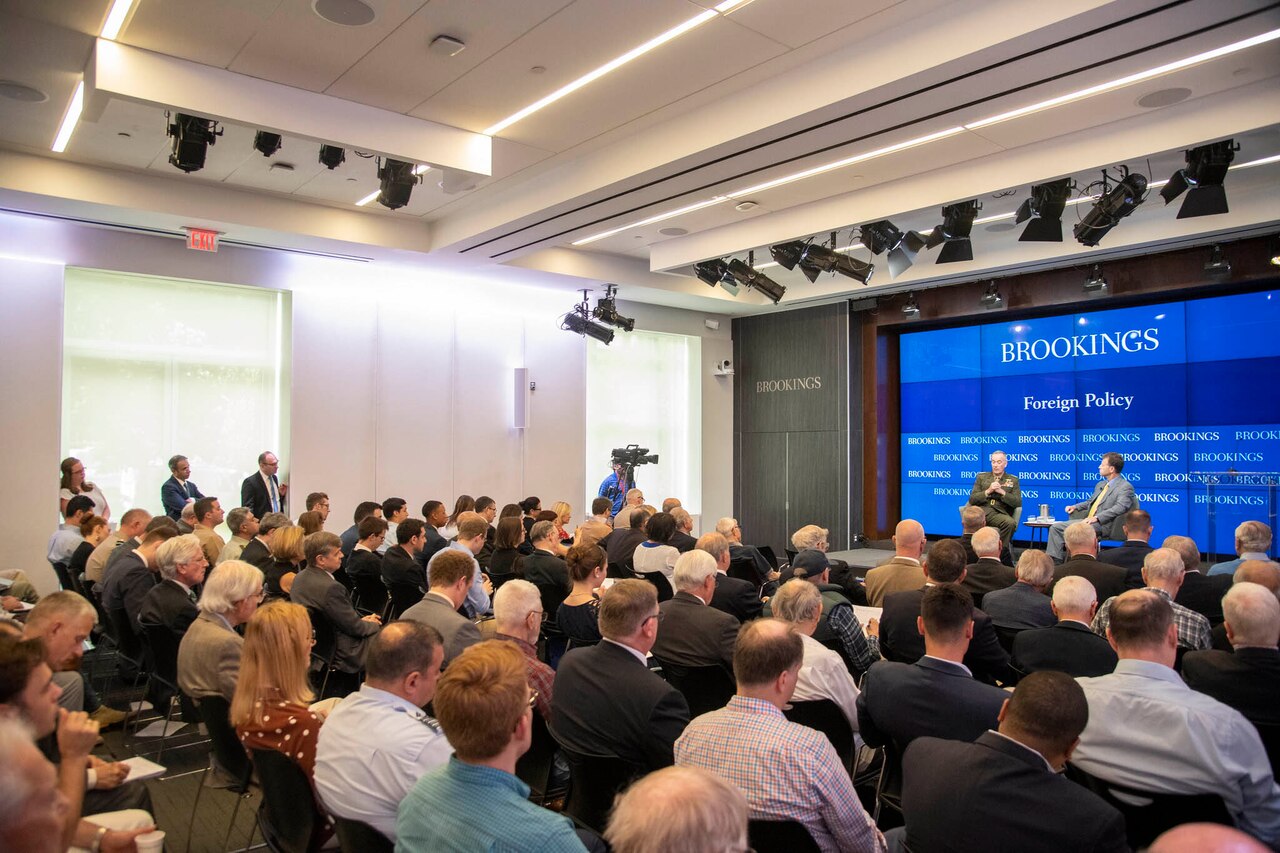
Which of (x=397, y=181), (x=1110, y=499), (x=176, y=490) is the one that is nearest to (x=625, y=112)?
(x=397, y=181)

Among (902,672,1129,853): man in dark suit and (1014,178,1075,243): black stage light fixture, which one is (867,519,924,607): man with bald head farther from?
(1014,178,1075,243): black stage light fixture

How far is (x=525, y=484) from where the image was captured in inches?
453

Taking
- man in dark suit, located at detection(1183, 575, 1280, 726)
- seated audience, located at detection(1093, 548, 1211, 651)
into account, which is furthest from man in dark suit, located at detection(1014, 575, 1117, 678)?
man in dark suit, located at detection(1183, 575, 1280, 726)

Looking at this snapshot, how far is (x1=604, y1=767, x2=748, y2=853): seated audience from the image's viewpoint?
133cm

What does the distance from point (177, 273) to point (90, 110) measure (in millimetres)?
3507

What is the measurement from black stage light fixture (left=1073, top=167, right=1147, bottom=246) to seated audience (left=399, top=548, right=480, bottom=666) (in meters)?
5.98

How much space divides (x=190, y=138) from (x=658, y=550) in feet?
14.1

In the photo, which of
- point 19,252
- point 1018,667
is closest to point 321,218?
point 19,252

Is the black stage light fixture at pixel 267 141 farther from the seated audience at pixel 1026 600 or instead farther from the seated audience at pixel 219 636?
the seated audience at pixel 1026 600

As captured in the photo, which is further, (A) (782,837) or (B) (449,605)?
(B) (449,605)

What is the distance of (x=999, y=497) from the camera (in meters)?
9.59

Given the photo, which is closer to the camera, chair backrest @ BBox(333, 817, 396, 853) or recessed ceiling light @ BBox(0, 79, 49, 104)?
chair backrest @ BBox(333, 817, 396, 853)

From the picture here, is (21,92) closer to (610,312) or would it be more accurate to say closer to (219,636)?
(219,636)

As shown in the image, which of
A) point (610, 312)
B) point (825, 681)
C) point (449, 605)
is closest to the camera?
point (825, 681)
